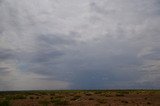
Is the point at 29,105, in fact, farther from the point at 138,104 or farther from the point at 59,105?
the point at 138,104

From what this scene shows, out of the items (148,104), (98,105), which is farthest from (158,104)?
(98,105)

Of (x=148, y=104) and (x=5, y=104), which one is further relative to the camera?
(x=148, y=104)

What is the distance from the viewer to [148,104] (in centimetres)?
3984

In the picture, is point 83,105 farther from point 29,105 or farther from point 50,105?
point 29,105

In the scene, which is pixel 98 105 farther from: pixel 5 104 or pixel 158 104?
pixel 5 104

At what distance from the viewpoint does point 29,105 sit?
1469 inches

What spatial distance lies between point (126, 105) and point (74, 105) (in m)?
6.46

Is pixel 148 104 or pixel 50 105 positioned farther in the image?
pixel 148 104

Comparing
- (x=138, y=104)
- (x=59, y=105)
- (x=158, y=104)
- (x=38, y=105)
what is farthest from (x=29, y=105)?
(x=158, y=104)

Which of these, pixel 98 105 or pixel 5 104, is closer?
pixel 5 104

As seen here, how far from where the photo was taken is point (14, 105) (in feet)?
122

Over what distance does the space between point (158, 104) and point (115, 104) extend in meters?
5.85

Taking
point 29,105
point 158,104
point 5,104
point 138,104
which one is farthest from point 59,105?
point 158,104

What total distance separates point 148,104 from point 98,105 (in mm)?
6844
